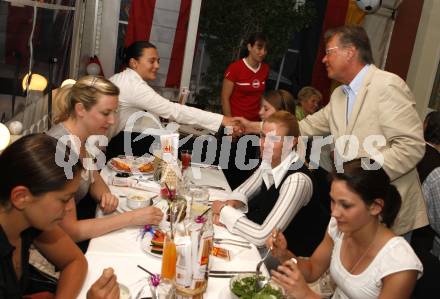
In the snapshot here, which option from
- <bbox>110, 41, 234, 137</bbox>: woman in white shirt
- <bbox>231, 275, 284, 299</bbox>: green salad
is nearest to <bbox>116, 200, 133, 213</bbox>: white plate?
<bbox>231, 275, 284, 299</bbox>: green salad

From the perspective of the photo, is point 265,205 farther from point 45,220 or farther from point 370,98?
point 45,220

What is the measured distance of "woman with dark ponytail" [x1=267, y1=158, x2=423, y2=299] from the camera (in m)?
1.57

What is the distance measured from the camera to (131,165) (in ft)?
9.52

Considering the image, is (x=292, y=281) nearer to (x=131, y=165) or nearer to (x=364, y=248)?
(x=364, y=248)

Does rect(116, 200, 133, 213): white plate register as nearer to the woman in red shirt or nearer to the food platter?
the food platter

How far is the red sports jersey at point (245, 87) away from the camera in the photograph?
4637mm

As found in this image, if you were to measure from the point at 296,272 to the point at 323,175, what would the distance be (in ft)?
3.99

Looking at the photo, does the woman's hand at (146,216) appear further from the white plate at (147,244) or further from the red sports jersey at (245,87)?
the red sports jersey at (245,87)

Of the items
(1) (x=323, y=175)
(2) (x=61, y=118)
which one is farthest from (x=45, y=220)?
(1) (x=323, y=175)

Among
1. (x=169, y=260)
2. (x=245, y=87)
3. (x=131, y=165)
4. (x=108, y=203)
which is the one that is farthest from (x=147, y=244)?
(x=245, y=87)

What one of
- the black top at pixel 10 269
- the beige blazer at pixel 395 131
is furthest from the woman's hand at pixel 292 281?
the beige blazer at pixel 395 131

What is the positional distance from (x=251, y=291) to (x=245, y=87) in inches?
133

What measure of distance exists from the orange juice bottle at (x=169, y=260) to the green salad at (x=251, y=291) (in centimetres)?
21

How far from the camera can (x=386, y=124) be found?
2482 millimetres
